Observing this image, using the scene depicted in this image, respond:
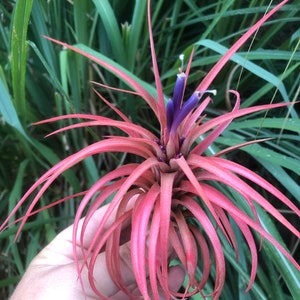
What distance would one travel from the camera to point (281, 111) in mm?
988

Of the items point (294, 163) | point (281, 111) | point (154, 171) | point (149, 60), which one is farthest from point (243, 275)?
point (149, 60)

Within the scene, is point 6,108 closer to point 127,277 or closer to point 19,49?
point 19,49

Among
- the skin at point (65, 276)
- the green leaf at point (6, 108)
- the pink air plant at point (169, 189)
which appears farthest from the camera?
the green leaf at point (6, 108)

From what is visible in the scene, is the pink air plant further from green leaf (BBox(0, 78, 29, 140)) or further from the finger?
green leaf (BBox(0, 78, 29, 140))

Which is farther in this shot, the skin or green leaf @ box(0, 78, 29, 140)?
green leaf @ box(0, 78, 29, 140)

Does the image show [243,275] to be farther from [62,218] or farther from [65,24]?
[65,24]

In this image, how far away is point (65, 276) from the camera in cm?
63

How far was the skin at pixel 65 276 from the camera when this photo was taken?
62cm

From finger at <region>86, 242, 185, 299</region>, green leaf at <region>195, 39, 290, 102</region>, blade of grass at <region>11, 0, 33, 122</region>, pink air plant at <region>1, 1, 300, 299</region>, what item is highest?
blade of grass at <region>11, 0, 33, 122</region>

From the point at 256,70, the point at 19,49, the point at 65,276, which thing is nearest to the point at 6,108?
the point at 19,49

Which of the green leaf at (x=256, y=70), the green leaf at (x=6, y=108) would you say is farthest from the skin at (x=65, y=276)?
the green leaf at (x=256, y=70)

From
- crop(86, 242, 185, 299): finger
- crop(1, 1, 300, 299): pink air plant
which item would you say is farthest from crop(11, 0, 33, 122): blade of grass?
crop(86, 242, 185, 299): finger

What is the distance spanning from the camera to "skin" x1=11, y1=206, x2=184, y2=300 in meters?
0.62

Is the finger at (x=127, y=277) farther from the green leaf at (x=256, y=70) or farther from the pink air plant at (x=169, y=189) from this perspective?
the green leaf at (x=256, y=70)
